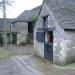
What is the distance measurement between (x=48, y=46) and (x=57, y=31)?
8.38ft

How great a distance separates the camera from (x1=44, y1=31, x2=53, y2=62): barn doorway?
793 inches

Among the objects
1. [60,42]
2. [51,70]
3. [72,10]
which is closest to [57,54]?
[60,42]

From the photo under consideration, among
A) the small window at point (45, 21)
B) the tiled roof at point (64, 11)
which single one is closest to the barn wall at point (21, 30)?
the small window at point (45, 21)

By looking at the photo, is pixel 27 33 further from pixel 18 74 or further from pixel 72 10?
pixel 18 74

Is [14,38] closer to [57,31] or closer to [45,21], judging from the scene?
[45,21]

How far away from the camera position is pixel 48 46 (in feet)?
68.3

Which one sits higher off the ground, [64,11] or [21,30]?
[64,11]

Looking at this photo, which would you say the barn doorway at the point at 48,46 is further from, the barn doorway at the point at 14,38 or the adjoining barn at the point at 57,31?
the barn doorway at the point at 14,38

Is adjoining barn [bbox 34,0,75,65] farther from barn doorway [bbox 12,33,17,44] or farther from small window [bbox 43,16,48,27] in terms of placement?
barn doorway [bbox 12,33,17,44]

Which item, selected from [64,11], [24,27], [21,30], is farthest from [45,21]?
[21,30]

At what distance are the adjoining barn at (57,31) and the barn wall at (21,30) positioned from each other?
19.4 m

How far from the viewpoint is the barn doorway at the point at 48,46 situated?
20141 millimetres

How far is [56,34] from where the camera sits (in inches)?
744

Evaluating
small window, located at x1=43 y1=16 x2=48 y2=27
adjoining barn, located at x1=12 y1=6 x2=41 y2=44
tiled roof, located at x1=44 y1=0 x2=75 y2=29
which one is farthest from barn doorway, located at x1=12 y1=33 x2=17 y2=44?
tiled roof, located at x1=44 y1=0 x2=75 y2=29
